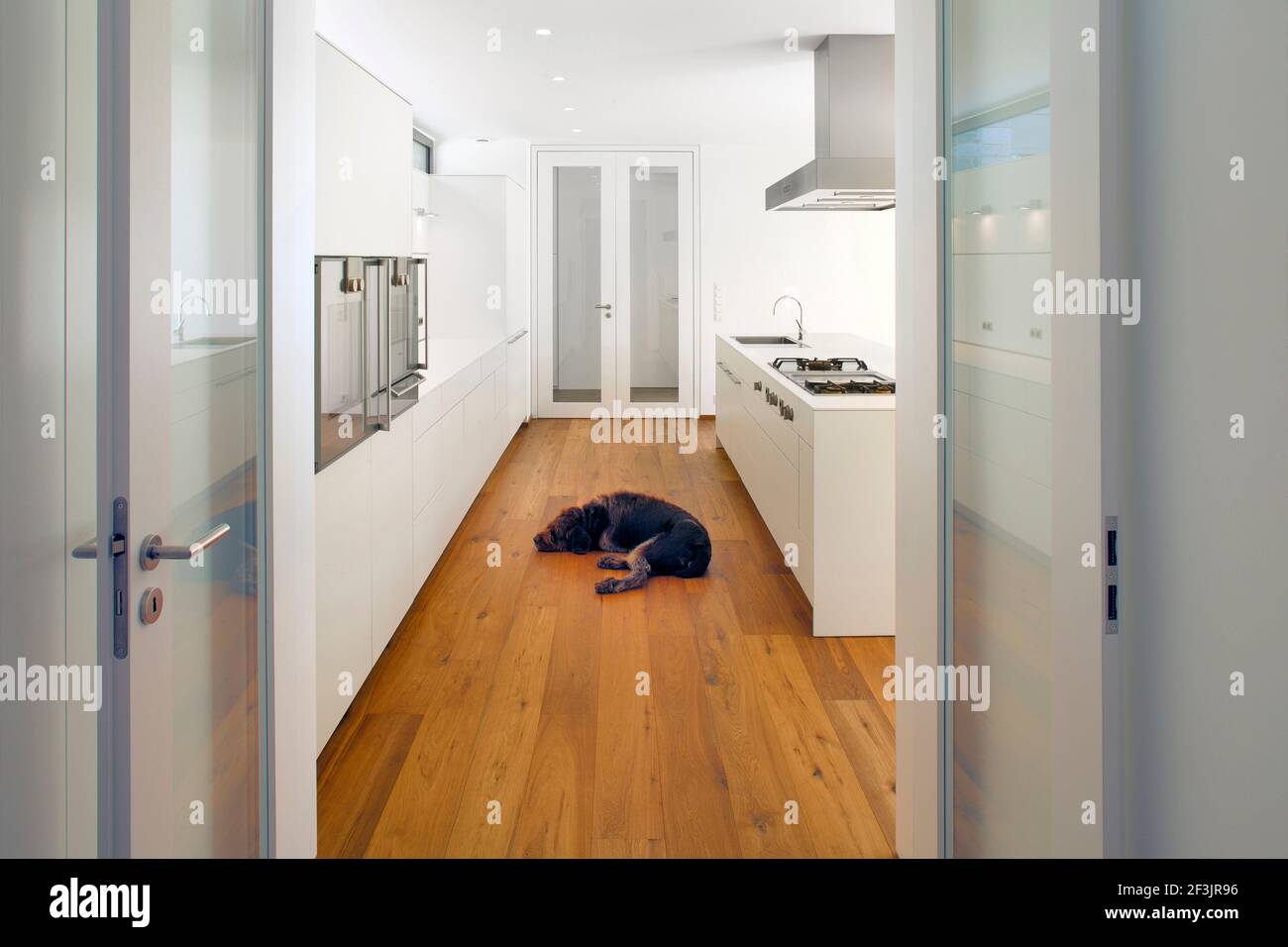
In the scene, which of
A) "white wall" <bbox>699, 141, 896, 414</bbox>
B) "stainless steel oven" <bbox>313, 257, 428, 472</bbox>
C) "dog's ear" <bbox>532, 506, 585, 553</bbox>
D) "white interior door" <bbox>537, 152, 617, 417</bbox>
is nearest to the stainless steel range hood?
"dog's ear" <bbox>532, 506, 585, 553</bbox>

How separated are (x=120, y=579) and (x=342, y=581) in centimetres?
169

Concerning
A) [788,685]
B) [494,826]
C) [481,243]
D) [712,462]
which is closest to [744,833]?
[494,826]

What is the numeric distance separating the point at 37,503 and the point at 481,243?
7451 mm

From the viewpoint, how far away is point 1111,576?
1.31 m

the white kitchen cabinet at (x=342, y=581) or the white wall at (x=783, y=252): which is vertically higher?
the white wall at (x=783, y=252)

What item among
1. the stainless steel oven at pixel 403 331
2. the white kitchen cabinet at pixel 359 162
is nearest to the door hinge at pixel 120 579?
the white kitchen cabinet at pixel 359 162

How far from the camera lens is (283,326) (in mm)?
1852

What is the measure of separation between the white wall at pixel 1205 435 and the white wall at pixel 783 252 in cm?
844

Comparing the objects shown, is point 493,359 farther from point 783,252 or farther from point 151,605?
point 151,605

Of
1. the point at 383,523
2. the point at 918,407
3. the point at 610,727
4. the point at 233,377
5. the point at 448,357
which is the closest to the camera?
the point at 233,377

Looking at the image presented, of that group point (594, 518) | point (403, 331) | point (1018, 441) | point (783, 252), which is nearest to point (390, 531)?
point (403, 331)

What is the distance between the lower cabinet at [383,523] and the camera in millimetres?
2828

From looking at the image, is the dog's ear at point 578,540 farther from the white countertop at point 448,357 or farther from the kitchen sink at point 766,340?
the kitchen sink at point 766,340

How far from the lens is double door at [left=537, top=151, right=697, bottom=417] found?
962 centimetres
